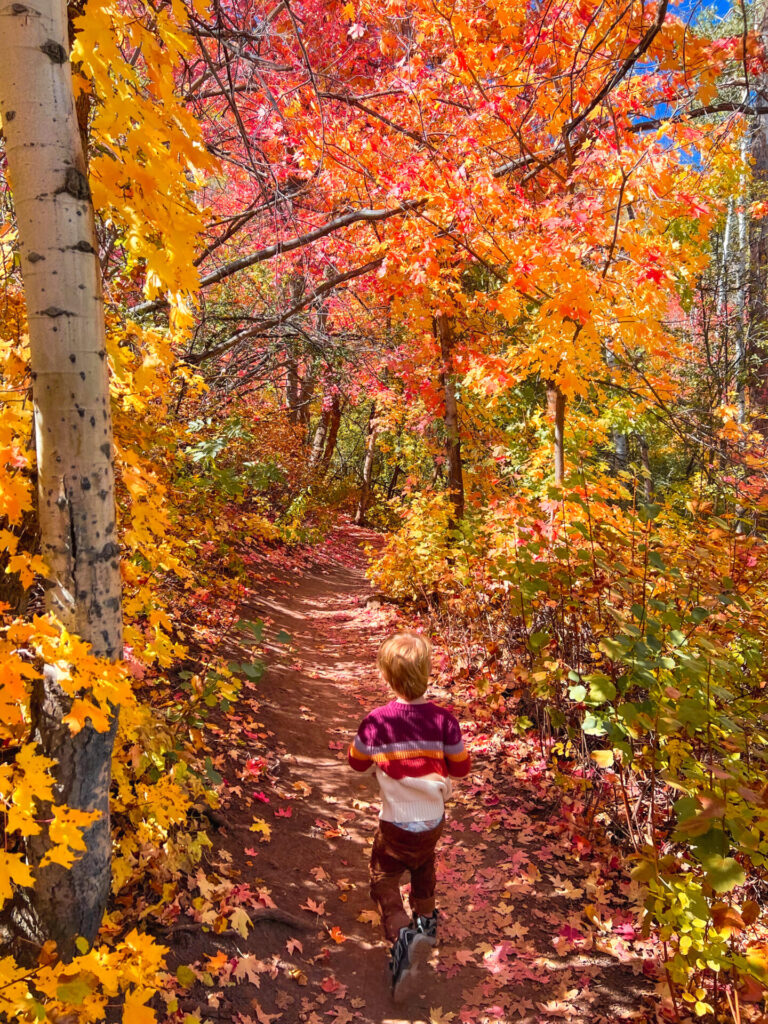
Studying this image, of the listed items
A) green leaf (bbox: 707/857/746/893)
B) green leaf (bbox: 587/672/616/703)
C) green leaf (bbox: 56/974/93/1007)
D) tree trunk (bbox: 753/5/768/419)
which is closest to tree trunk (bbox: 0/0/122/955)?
green leaf (bbox: 56/974/93/1007)

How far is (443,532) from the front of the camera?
718cm

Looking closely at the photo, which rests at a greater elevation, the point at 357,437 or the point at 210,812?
the point at 357,437

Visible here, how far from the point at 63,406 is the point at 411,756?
6.51 feet

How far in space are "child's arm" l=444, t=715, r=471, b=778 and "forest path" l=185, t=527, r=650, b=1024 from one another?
94 centimetres

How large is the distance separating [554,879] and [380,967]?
1.07 m

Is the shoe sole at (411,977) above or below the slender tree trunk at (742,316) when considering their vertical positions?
below

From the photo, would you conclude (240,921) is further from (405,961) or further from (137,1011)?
(137,1011)

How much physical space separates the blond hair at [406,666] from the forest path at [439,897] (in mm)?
618

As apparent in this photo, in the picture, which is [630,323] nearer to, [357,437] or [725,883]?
[725,883]

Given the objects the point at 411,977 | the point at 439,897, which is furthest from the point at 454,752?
the point at 439,897

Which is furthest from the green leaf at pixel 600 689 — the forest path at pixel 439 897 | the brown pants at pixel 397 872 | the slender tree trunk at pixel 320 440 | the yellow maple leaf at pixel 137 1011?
the slender tree trunk at pixel 320 440

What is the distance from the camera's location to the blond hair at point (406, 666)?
258cm

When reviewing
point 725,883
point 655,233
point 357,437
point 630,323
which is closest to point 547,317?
point 630,323

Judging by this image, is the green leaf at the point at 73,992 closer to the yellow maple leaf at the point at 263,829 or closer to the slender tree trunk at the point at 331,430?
the yellow maple leaf at the point at 263,829
